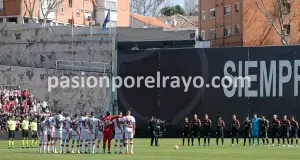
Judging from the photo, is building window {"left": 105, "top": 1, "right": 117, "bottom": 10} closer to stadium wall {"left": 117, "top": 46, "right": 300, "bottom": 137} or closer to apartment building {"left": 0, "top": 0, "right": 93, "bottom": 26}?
apartment building {"left": 0, "top": 0, "right": 93, "bottom": 26}

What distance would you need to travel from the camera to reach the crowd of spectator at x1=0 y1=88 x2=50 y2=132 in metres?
62.9

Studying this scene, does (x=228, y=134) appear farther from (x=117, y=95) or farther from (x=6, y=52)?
(x=6, y=52)

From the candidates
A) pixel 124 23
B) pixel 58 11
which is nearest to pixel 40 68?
pixel 58 11

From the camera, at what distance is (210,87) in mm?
61344

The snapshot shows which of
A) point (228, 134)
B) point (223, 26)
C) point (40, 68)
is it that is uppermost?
point (223, 26)

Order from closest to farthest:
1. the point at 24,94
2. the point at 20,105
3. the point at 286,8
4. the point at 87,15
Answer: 1. the point at 20,105
2. the point at 24,94
3. the point at 286,8
4. the point at 87,15

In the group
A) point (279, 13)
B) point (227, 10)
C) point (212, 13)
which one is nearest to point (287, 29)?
point (279, 13)

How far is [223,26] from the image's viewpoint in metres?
91.9

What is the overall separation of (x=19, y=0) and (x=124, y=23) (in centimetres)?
2229

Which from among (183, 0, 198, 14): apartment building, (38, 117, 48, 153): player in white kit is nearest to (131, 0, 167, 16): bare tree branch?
(183, 0, 198, 14): apartment building

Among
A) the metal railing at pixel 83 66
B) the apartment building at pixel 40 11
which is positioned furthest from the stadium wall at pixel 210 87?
the apartment building at pixel 40 11

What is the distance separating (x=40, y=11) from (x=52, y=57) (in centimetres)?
2489

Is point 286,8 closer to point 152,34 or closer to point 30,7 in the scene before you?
point 152,34

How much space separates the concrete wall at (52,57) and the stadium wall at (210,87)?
303 centimetres
